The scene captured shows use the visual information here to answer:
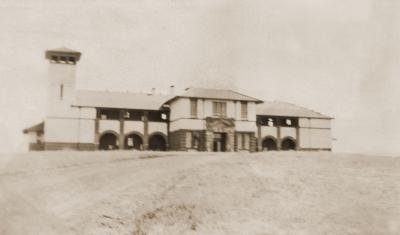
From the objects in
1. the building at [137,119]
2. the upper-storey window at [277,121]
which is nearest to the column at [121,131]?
the building at [137,119]

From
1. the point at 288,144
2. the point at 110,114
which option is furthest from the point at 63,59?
the point at 288,144

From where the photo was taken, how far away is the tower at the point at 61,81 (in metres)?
35.9

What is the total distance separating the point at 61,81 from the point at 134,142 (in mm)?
7869

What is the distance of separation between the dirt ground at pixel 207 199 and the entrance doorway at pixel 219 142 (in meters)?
15.4

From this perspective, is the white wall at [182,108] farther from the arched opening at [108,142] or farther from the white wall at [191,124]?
A: the arched opening at [108,142]

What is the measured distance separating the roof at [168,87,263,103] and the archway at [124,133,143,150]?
5353mm

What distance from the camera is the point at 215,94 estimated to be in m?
36.1

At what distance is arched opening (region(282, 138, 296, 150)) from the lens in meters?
41.8

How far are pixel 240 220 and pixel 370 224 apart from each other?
12.4 ft

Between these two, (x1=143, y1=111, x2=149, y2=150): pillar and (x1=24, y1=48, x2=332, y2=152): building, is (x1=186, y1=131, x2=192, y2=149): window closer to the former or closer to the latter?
(x1=24, y1=48, x2=332, y2=152): building

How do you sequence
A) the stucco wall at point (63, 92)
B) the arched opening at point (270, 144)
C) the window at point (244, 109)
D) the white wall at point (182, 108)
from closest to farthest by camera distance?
the white wall at point (182, 108) → the stucco wall at point (63, 92) → the window at point (244, 109) → the arched opening at point (270, 144)

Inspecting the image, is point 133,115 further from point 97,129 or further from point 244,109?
point 244,109

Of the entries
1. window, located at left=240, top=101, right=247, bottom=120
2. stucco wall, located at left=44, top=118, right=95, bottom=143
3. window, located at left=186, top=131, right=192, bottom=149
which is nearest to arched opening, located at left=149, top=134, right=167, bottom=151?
window, located at left=186, top=131, right=192, bottom=149

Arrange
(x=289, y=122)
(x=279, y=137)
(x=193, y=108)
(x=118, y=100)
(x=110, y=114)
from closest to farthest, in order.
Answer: (x=193, y=108), (x=110, y=114), (x=118, y=100), (x=279, y=137), (x=289, y=122)
